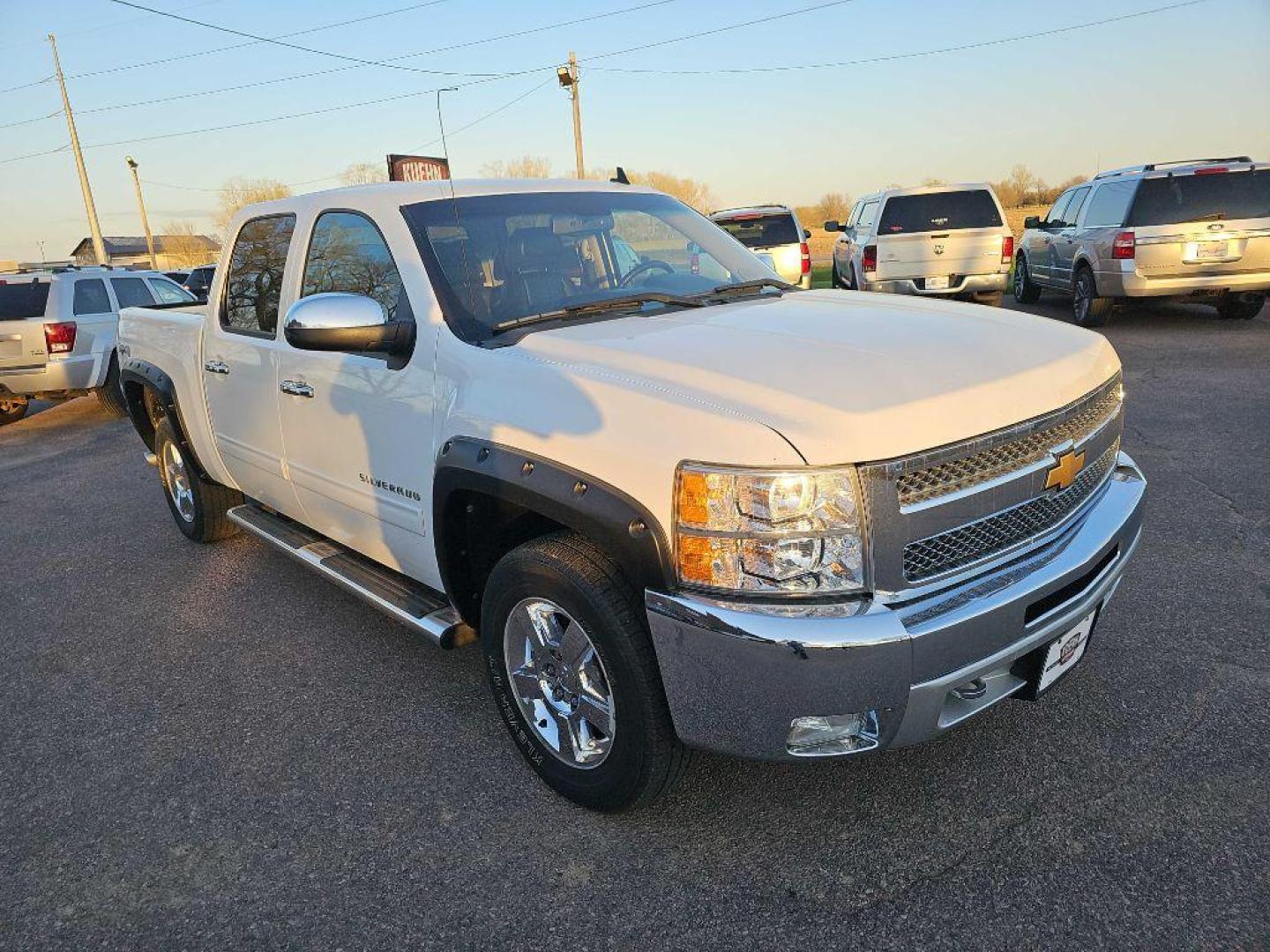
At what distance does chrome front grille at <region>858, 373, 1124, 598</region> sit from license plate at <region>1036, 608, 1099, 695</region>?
29 centimetres

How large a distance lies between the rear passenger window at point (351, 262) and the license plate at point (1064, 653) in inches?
93.5

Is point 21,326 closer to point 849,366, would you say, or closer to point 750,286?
point 750,286

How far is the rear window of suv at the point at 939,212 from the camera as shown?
12.4 meters

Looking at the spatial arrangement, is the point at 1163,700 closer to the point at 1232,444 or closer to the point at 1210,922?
the point at 1210,922

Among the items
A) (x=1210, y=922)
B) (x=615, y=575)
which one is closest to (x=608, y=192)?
(x=615, y=575)

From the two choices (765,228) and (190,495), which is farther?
(765,228)

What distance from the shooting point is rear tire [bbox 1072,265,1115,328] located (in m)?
11.1

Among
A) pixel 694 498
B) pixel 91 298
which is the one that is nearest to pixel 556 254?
pixel 694 498

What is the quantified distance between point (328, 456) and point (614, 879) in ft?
6.63

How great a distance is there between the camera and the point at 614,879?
243 centimetres

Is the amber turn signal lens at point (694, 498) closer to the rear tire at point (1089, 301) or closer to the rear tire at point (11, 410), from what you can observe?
the rear tire at point (1089, 301)

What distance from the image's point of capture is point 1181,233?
1011 centimetres

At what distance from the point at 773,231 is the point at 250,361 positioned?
10.9 metres

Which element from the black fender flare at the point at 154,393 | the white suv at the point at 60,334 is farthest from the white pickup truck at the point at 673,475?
the white suv at the point at 60,334
